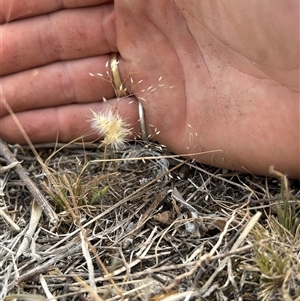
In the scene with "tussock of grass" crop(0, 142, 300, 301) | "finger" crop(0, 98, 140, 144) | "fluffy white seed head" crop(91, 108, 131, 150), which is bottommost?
"tussock of grass" crop(0, 142, 300, 301)

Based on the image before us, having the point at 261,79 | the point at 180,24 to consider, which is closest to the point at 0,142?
the point at 180,24

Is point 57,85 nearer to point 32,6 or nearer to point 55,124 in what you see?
point 55,124

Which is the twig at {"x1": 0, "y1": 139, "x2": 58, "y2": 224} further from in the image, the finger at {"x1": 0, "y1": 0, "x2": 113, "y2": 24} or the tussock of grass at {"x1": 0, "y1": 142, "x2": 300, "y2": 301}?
the finger at {"x1": 0, "y1": 0, "x2": 113, "y2": 24}

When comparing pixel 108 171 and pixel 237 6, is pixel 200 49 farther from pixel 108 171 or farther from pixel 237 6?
pixel 108 171

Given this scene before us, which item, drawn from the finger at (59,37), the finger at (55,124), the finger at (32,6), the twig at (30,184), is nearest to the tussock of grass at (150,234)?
the twig at (30,184)

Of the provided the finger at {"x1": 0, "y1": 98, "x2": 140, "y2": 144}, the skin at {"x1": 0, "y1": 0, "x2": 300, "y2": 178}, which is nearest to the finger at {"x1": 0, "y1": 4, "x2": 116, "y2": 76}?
the skin at {"x1": 0, "y1": 0, "x2": 300, "y2": 178}

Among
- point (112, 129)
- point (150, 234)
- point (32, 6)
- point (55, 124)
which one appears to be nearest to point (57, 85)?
point (55, 124)

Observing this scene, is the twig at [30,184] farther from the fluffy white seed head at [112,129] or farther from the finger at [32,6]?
the finger at [32,6]
